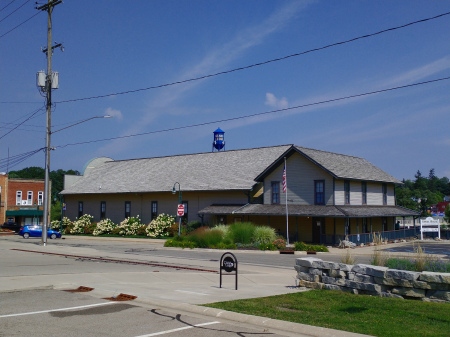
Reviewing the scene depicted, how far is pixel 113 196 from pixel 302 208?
25.5 m

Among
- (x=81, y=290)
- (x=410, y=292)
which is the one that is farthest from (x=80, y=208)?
(x=410, y=292)

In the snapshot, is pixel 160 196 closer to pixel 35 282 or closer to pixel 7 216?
pixel 7 216

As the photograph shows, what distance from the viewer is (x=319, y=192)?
40.7 meters

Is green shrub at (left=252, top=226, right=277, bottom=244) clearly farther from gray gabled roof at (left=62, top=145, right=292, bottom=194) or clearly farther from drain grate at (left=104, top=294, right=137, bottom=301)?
drain grate at (left=104, top=294, right=137, bottom=301)

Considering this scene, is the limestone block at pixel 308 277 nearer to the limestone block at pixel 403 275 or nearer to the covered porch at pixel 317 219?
the limestone block at pixel 403 275

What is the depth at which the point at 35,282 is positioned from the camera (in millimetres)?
15531

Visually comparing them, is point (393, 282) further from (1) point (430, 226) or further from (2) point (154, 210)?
(2) point (154, 210)

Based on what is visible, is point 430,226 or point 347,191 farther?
point 430,226

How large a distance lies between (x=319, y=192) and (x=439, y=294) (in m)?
29.6

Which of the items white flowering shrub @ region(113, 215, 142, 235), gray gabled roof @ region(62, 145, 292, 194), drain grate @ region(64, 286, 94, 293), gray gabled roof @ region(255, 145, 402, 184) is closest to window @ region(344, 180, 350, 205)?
gray gabled roof @ region(255, 145, 402, 184)

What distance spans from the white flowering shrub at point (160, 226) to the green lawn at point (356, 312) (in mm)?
36670

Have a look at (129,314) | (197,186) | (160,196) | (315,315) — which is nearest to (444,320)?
(315,315)

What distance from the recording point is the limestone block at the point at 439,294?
11.1 metres

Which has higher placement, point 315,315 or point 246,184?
point 246,184
